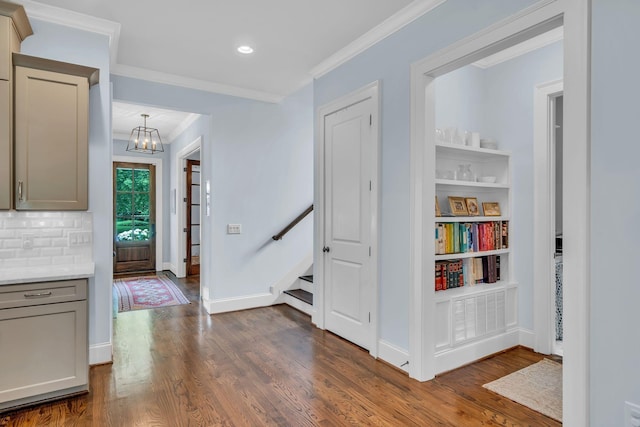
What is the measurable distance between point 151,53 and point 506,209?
3.62m

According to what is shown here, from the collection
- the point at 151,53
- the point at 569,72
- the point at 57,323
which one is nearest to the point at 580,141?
the point at 569,72

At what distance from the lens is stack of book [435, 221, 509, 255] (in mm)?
2994

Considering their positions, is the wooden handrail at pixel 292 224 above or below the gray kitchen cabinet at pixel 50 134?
below

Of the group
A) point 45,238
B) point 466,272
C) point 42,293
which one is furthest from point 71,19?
point 466,272

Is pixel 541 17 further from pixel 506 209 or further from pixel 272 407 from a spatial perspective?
pixel 272 407

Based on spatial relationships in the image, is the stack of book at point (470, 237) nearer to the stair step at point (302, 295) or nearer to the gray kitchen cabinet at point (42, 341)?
the stair step at point (302, 295)

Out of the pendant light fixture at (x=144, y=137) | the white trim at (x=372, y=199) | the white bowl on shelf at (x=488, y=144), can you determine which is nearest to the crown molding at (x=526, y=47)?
the white bowl on shelf at (x=488, y=144)

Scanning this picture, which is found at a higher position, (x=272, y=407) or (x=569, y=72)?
(x=569, y=72)

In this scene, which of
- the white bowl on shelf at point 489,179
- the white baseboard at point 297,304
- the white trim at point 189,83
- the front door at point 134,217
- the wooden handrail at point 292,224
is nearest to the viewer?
the white bowl on shelf at point 489,179

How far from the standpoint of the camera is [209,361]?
309 cm

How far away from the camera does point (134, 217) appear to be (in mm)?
7398

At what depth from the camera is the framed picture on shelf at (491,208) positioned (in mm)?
3442

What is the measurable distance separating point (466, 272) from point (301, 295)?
218 centimetres

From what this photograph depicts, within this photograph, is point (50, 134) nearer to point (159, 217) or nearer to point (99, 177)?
point (99, 177)
